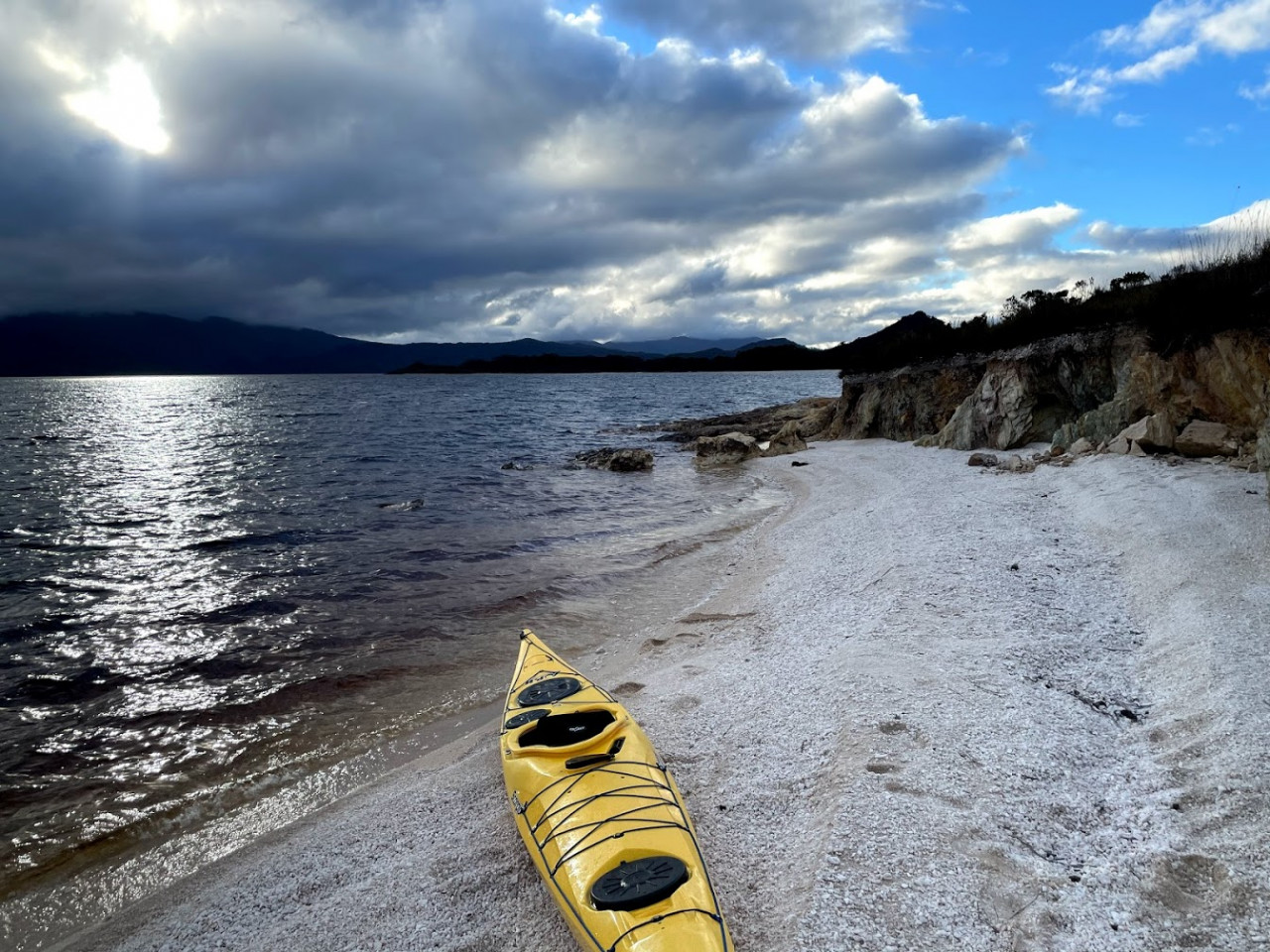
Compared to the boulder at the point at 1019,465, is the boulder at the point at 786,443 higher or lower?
lower

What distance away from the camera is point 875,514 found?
13.3 meters

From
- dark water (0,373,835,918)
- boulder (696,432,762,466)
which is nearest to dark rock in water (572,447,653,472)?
dark water (0,373,835,918)

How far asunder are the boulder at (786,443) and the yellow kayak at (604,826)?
2238 centimetres

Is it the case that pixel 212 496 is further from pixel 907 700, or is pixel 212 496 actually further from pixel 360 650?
pixel 907 700

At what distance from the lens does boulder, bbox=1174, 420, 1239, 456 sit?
Result: 1115 centimetres

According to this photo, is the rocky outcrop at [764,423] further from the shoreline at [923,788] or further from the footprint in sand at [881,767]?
the footprint in sand at [881,767]

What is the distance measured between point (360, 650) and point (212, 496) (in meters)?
15.1

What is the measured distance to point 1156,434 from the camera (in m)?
12.2

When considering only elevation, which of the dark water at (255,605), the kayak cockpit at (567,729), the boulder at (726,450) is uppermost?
the boulder at (726,450)

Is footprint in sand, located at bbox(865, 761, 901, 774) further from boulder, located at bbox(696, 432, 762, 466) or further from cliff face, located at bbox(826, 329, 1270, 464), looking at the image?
boulder, located at bbox(696, 432, 762, 466)

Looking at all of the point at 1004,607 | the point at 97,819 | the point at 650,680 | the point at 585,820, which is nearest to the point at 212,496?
the point at 97,819

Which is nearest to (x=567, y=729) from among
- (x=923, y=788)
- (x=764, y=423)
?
(x=923, y=788)

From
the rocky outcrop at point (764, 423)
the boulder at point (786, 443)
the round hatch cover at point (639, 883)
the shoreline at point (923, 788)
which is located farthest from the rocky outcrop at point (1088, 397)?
the round hatch cover at point (639, 883)

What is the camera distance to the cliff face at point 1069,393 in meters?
12.0
